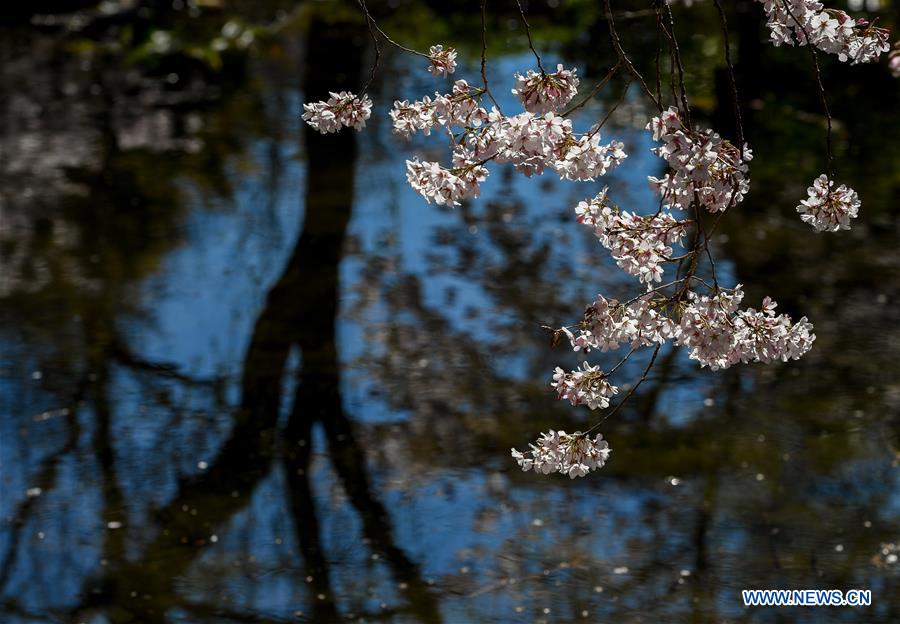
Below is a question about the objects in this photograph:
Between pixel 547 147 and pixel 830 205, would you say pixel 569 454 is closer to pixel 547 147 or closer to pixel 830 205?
pixel 547 147

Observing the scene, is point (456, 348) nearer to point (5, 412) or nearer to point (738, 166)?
point (5, 412)

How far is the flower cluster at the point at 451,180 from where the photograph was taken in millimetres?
4176

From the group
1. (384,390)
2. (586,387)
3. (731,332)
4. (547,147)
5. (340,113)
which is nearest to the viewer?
(547,147)

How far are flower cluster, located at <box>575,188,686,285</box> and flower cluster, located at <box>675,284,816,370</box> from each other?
0.18 m

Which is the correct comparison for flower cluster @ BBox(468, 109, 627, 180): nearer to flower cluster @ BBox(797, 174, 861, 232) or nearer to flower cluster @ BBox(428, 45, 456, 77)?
flower cluster @ BBox(428, 45, 456, 77)

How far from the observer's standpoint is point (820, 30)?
4129 mm

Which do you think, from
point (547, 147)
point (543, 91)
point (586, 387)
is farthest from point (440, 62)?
point (586, 387)

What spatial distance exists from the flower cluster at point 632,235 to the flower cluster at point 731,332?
18 centimetres

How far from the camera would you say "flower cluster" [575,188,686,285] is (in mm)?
4090

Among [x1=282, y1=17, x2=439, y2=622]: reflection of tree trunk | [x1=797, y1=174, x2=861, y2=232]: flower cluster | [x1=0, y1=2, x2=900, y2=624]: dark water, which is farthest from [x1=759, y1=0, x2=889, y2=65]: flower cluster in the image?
[x1=282, y1=17, x2=439, y2=622]: reflection of tree trunk

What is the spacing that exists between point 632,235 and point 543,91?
52cm

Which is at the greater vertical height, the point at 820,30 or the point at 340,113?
the point at 820,30

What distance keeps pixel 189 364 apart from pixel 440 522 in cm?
227

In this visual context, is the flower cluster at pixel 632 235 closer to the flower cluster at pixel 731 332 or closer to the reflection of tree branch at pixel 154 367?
the flower cluster at pixel 731 332
